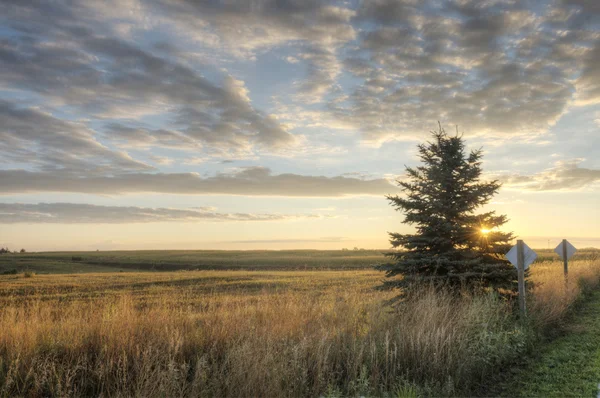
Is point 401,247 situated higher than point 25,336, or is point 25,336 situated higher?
point 401,247

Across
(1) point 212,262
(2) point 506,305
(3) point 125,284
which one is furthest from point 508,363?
(1) point 212,262

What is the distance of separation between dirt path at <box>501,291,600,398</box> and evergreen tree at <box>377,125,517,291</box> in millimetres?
2512

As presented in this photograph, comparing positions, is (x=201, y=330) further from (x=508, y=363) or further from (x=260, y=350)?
(x=508, y=363)

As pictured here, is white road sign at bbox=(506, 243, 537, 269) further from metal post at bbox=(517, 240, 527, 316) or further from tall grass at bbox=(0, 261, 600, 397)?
tall grass at bbox=(0, 261, 600, 397)

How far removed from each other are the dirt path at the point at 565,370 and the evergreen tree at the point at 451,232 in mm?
2512

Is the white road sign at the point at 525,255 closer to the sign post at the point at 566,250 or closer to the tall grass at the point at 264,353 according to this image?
the tall grass at the point at 264,353

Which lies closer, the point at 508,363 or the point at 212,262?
the point at 508,363

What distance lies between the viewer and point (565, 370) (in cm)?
876

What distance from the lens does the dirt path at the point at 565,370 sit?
7.56 m

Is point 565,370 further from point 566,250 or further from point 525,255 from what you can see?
point 566,250

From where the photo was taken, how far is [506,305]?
42.0 feet

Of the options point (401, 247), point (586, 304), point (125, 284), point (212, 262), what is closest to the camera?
point (401, 247)

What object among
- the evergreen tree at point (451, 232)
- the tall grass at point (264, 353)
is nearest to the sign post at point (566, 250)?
the evergreen tree at point (451, 232)

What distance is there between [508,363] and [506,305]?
3899 mm
